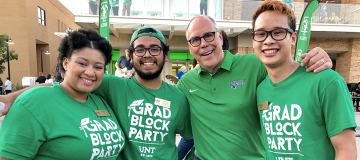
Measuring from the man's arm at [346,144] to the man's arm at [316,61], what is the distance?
44 cm

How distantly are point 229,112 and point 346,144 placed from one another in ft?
2.97

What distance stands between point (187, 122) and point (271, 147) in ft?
3.09

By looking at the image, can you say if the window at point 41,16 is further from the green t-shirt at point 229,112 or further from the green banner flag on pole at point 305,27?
the green t-shirt at point 229,112

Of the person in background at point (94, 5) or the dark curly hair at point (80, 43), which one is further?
the person in background at point (94, 5)

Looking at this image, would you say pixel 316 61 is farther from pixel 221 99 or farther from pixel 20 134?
pixel 20 134

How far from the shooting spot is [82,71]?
1649mm

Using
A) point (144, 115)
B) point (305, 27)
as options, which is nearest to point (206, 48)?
point (144, 115)

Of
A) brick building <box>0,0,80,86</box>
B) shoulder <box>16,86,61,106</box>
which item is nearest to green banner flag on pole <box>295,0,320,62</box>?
shoulder <box>16,86,61,106</box>

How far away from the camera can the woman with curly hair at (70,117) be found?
4.25 ft

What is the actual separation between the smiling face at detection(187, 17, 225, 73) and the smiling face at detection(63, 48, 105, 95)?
103cm

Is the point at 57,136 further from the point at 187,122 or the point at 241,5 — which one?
the point at 241,5

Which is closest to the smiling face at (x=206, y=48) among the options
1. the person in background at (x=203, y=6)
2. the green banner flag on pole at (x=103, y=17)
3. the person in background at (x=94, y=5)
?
the green banner flag on pole at (x=103, y=17)

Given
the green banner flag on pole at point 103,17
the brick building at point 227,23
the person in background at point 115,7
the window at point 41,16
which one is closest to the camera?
the green banner flag on pole at point 103,17

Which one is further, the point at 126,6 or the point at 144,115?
the point at 126,6
